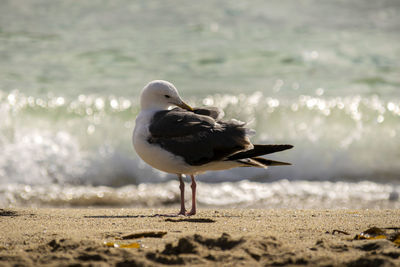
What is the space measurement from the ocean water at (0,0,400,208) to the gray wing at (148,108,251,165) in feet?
1.82

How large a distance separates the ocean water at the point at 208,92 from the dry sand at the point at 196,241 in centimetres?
136

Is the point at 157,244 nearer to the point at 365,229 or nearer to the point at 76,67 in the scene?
the point at 365,229

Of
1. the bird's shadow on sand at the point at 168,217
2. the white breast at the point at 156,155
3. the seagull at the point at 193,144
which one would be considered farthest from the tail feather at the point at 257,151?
the bird's shadow on sand at the point at 168,217

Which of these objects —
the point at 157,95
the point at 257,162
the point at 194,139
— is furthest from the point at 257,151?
Answer: the point at 157,95

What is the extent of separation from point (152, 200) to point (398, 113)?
14.8 ft

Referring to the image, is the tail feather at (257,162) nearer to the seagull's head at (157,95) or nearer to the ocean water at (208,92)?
the ocean water at (208,92)

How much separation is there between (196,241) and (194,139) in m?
1.58

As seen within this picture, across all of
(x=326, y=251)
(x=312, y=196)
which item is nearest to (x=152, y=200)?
(x=312, y=196)

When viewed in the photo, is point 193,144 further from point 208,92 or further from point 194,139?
point 208,92

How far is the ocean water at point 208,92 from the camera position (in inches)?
280

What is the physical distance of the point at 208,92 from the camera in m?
9.80

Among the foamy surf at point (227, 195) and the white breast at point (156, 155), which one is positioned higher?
the white breast at point (156, 155)

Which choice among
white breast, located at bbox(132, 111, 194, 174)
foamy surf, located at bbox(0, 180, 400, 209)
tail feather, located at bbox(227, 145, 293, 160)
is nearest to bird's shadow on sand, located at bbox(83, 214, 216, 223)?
white breast, located at bbox(132, 111, 194, 174)

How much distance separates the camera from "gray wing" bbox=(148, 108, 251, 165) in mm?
4605
